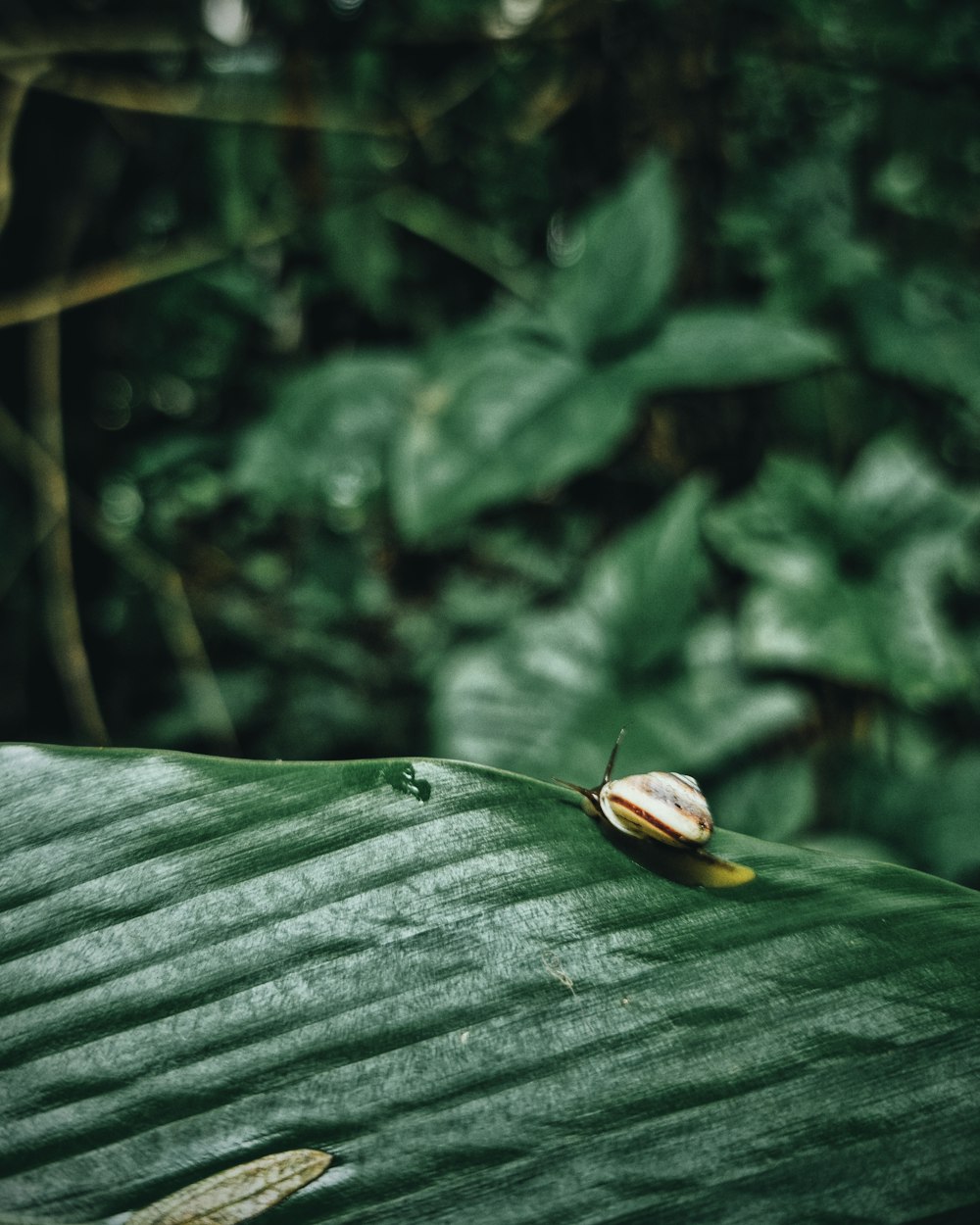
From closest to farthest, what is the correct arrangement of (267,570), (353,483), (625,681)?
(625,681), (353,483), (267,570)

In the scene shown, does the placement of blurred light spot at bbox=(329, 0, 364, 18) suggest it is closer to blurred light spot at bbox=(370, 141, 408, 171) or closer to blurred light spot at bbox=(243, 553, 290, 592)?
blurred light spot at bbox=(370, 141, 408, 171)

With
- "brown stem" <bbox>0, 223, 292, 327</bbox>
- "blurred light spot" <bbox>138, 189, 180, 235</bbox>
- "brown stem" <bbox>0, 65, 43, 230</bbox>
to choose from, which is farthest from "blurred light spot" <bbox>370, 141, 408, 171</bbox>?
"brown stem" <bbox>0, 65, 43, 230</bbox>

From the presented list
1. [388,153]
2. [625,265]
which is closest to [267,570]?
[388,153]

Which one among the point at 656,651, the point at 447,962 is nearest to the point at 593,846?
the point at 447,962

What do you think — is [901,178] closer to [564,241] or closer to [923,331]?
[923,331]

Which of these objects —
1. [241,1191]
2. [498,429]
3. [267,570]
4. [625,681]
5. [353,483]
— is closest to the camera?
[241,1191]

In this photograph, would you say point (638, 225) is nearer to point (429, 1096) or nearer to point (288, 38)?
point (288, 38)
